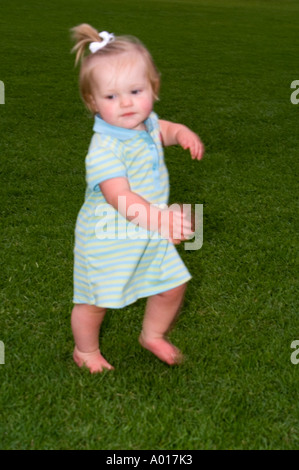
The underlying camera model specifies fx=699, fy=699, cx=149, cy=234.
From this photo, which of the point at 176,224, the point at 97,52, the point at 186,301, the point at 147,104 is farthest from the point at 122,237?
the point at 186,301

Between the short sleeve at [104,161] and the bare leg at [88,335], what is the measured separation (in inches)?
18.7

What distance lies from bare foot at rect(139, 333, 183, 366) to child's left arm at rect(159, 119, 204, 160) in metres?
0.69

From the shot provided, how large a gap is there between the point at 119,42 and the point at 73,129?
408 centimetres

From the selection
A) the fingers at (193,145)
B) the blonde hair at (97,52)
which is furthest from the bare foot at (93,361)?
the blonde hair at (97,52)

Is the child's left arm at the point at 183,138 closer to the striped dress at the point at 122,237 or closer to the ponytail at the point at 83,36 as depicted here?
the striped dress at the point at 122,237

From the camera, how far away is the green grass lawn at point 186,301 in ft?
7.27

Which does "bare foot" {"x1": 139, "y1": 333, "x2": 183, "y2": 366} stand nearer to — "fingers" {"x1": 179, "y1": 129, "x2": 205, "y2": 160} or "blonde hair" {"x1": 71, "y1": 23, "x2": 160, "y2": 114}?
"fingers" {"x1": 179, "y1": 129, "x2": 205, "y2": 160}

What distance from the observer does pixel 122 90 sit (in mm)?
2150

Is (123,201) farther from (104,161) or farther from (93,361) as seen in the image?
(93,361)

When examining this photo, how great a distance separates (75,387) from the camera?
2.38 m

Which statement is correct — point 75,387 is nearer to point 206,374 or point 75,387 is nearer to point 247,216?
point 206,374

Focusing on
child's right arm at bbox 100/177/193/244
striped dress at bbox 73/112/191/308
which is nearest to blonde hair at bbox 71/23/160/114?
striped dress at bbox 73/112/191/308

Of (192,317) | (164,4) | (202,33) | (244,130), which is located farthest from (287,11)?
(192,317)

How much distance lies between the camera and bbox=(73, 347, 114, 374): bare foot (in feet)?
8.15
